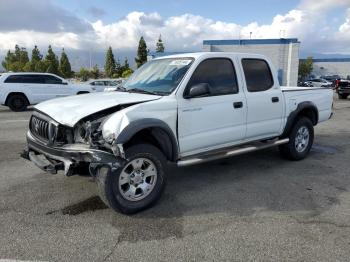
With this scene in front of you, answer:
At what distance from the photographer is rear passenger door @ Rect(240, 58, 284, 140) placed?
5688mm

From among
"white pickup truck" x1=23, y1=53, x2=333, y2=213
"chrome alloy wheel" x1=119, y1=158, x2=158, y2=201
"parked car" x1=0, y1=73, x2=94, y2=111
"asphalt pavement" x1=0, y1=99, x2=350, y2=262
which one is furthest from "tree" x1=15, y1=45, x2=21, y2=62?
"chrome alloy wheel" x1=119, y1=158, x2=158, y2=201

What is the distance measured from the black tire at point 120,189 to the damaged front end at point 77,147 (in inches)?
3.9

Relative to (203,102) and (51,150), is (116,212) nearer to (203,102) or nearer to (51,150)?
(51,150)

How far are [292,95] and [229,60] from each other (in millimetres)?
1677

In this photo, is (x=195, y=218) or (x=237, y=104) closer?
(x=195, y=218)

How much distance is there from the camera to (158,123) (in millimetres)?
4391

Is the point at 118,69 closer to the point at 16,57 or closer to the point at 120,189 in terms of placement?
the point at 16,57

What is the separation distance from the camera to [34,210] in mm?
4402

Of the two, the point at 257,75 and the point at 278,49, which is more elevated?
the point at 278,49

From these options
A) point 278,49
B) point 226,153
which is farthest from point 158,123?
point 278,49

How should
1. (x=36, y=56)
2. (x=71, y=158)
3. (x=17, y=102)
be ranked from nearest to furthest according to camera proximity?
(x=71, y=158) → (x=17, y=102) → (x=36, y=56)

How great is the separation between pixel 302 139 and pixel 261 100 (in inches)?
66.3

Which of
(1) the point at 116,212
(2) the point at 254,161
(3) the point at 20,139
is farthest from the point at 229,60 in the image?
(3) the point at 20,139

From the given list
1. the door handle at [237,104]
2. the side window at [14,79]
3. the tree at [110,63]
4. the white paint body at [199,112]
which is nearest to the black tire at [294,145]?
the white paint body at [199,112]
